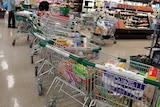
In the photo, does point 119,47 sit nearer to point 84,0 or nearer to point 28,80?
point 28,80

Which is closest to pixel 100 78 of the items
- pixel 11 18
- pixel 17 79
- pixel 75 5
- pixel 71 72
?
pixel 71 72

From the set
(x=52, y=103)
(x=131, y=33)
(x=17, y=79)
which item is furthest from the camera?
(x=131, y=33)

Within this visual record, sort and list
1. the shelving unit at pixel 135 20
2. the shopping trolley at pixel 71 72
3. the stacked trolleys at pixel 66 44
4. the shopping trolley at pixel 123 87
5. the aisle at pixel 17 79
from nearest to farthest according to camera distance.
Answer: the shopping trolley at pixel 123 87
the shopping trolley at pixel 71 72
the stacked trolleys at pixel 66 44
the aisle at pixel 17 79
the shelving unit at pixel 135 20

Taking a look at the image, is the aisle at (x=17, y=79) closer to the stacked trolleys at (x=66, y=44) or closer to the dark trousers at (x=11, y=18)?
the stacked trolleys at (x=66, y=44)

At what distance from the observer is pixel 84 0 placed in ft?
37.4

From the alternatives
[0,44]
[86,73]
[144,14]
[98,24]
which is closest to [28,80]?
[86,73]

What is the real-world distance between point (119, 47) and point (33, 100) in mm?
4739

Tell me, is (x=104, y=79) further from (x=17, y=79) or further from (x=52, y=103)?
(x=17, y=79)

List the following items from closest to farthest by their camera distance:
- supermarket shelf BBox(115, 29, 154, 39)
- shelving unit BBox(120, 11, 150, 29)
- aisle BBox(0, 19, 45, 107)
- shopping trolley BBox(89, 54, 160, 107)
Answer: shopping trolley BBox(89, 54, 160, 107) < aisle BBox(0, 19, 45, 107) < supermarket shelf BBox(115, 29, 154, 39) < shelving unit BBox(120, 11, 150, 29)

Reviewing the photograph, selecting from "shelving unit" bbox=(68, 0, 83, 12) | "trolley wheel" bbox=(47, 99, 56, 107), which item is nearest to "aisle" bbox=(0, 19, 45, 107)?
"trolley wheel" bbox=(47, 99, 56, 107)

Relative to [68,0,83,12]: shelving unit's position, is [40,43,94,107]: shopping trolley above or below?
below

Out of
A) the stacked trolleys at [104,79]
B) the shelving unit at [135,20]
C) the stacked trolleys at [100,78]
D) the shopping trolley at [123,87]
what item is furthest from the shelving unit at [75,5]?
the shopping trolley at [123,87]

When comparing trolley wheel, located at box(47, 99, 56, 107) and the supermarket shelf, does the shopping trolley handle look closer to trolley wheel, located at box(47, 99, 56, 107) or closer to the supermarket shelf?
trolley wheel, located at box(47, 99, 56, 107)

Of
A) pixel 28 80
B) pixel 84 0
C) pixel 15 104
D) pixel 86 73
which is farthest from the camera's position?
pixel 84 0
